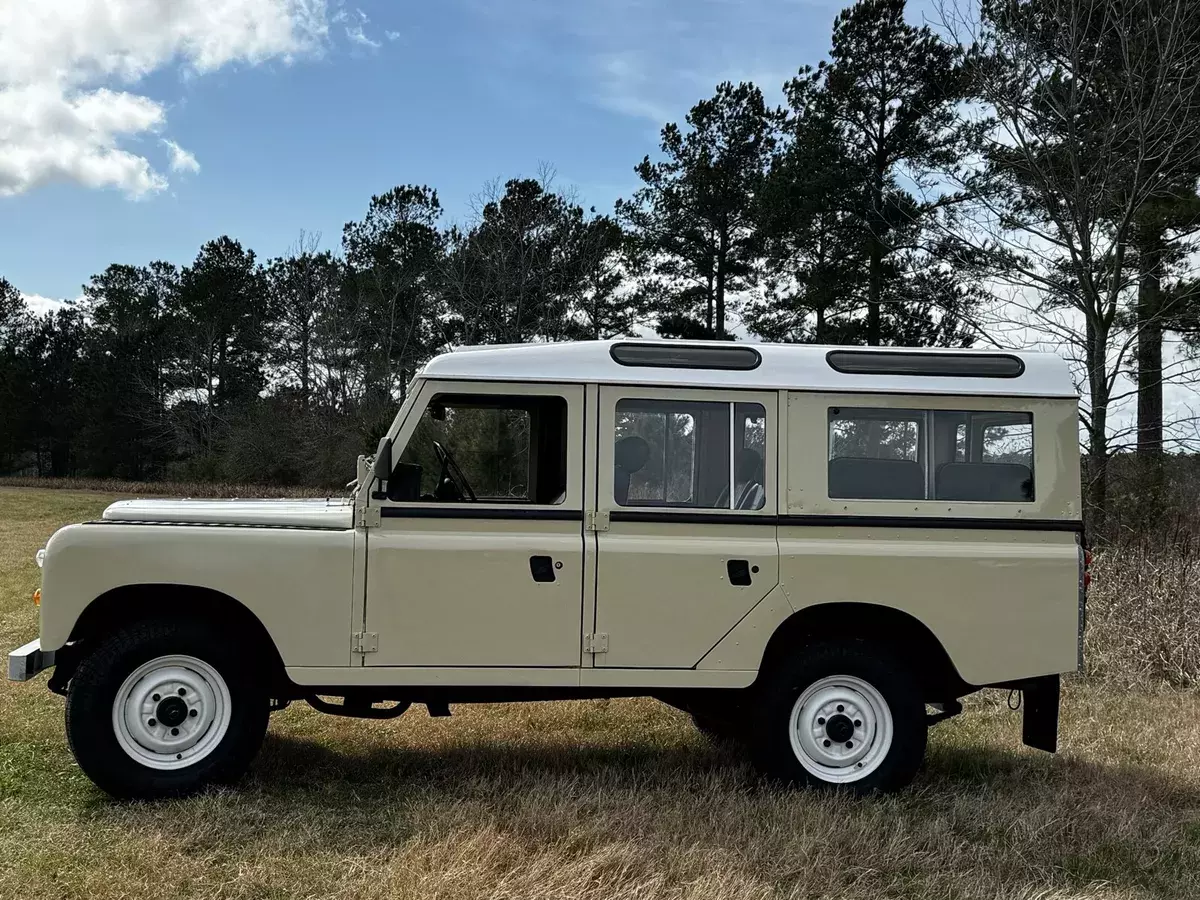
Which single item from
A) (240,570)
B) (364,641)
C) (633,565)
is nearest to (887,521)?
(633,565)

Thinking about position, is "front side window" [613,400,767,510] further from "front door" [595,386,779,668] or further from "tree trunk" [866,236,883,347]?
"tree trunk" [866,236,883,347]

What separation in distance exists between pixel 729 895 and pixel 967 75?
1339cm

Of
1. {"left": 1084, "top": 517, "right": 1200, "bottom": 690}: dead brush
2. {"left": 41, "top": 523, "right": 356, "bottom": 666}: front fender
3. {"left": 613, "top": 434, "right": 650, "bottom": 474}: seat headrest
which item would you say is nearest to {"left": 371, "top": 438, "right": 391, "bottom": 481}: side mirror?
{"left": 41, "top": 523, "right": 356, "bottom": 666}: front fender

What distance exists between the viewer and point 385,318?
36438 mm

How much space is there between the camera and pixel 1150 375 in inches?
555

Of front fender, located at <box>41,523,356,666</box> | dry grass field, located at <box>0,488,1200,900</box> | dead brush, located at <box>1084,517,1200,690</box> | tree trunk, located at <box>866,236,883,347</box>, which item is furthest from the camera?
tree trunk, located at <box>866,236,883,347</box>

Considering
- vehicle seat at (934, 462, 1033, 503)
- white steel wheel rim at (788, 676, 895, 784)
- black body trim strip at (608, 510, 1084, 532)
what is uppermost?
vehicle seat at (934, 462, 1033, 503)

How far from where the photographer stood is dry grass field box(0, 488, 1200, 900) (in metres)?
3.99

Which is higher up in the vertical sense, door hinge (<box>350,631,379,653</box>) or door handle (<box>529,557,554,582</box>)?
door handle (<box>529,557,554,582</box>)

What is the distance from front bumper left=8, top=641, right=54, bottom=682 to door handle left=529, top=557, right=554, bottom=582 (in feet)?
7.85

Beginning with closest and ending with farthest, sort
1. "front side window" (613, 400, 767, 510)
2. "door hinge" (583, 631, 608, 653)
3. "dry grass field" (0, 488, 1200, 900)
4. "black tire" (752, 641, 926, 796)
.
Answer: "dry grass field" (0, 488, 1200, 900) < "door hinge" (583, 631, 608, 653) < "front side window" (613, 400, 767, 510) < "black tire" (752, 641, 926, 796)

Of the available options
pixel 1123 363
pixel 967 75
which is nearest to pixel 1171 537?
pixel 1123 363

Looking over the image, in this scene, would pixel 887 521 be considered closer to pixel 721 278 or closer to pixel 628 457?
pixel 628 457

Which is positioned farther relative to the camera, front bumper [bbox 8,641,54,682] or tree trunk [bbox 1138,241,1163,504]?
tree trunk [bbox 1138,241,1163,504]
